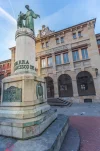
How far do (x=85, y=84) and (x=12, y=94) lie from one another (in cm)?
1597

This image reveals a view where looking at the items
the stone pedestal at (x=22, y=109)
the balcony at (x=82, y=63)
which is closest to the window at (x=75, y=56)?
the balcony at (x=82, y=63)

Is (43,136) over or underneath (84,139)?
over

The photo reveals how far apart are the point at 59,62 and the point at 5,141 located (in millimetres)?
17168

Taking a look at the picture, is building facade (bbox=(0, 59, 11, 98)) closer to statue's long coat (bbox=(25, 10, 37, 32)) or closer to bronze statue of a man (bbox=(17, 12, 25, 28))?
bronze statue of a man (bbox=(17, 12, 25, 28))

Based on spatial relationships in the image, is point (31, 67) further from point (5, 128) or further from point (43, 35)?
point (43, 35)

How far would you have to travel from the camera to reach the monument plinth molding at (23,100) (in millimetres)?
3300

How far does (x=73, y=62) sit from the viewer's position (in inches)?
707

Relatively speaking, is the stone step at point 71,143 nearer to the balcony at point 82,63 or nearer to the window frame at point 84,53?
the balcony at point 82,63

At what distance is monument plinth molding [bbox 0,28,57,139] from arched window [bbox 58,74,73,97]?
14.2 meters

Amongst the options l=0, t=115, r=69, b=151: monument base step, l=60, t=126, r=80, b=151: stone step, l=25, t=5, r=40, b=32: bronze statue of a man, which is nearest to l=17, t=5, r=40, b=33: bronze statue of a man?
l=25, t=5, r=40, b=32: bronze statue of a man

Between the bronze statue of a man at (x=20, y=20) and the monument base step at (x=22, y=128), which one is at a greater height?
the bronze statue of a man at (x=20, y=20)

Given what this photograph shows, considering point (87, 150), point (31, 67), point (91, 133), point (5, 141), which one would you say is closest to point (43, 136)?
point (5, 141)

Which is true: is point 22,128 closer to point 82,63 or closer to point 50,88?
point 82,63

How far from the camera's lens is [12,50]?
78.7 feet
